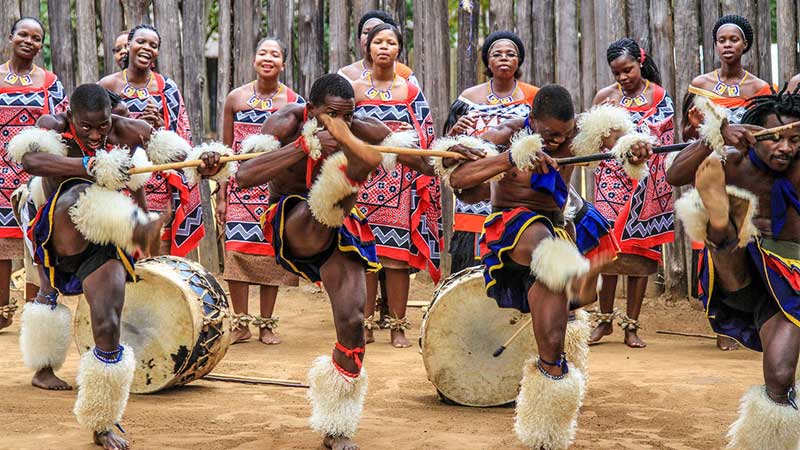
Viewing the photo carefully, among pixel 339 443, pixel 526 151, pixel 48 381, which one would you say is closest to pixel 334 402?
pixel 339 443

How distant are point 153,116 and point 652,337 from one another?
415 cm

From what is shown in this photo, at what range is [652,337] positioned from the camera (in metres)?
8.20

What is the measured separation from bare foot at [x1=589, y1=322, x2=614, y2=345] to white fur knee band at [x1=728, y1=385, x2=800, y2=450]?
333cm

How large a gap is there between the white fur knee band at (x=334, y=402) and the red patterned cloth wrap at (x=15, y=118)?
13.5ft

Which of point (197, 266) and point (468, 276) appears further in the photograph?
point (197, 266)

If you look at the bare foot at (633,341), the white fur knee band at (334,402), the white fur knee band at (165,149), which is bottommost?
the bare foot at (633,341)

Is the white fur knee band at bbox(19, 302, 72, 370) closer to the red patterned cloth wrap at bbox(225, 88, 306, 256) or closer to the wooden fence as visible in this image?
the red patterned cloth wrap at bbox(225, 88, 306, 256)

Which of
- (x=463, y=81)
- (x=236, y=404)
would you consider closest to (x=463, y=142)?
(x=236, y=404)

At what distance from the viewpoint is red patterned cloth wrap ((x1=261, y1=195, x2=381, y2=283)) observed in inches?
197

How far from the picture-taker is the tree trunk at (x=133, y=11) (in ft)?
31.6

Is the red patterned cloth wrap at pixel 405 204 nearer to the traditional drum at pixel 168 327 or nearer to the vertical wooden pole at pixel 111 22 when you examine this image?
the traditional drum at pixel 168 327

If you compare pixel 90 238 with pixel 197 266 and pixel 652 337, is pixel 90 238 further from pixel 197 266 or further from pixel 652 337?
pixel 652 337

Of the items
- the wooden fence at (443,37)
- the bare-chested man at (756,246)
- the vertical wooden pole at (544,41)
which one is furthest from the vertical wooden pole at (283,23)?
the bare-chested man at (756,246)

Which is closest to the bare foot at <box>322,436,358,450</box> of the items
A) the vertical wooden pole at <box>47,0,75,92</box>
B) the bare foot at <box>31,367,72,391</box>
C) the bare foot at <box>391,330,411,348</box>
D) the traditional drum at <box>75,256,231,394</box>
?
the traditional drum at <box>75,256,231,394</box>
